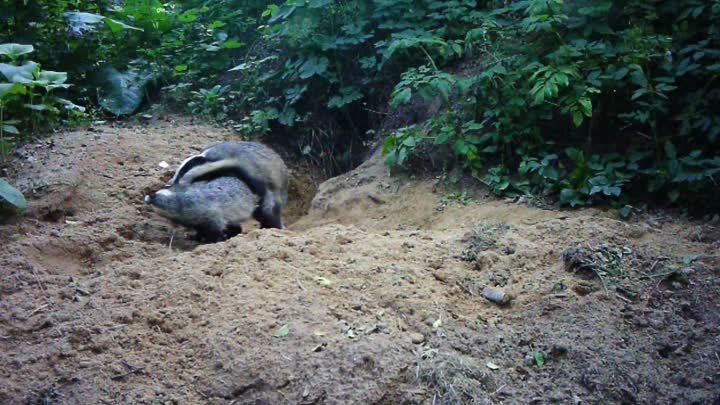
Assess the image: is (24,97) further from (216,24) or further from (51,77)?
(216,24)

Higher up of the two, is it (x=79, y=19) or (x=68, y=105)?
(x=79, y=19)

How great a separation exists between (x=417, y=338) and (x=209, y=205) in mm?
2316

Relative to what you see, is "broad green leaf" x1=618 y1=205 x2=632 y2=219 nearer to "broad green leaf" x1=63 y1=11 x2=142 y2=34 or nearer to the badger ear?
the badger ear

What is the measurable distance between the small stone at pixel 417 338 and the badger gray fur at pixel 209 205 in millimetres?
2260

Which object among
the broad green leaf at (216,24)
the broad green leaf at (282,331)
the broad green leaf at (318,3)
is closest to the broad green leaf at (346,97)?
the broad green leaf at (318,3)

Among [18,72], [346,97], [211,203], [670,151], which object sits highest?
[18,72]

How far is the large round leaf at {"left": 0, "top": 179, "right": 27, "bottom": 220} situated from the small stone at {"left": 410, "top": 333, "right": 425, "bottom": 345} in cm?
280

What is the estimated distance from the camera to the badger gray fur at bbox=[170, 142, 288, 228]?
16.7ft

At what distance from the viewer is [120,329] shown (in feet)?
11.0

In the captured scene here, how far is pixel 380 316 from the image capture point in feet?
10.8

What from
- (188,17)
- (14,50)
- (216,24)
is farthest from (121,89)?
(14,50)

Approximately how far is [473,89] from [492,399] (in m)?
2.95

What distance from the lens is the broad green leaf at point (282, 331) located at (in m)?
3.15

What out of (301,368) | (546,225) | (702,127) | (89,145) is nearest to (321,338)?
(301,368)
